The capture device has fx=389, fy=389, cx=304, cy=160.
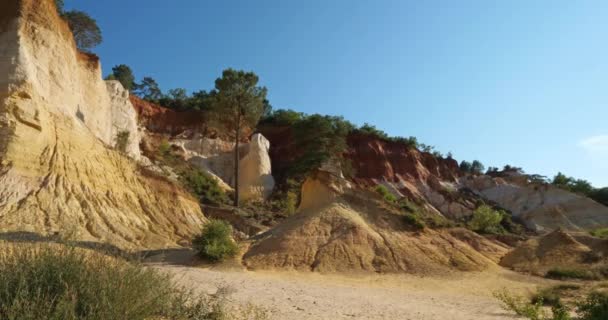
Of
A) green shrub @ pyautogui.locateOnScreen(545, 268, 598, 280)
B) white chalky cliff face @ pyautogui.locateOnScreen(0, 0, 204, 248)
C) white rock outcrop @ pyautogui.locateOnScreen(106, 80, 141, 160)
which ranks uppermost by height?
white rock outcrop @ pyautogui.locateOnScreen(106, 80, 141, 160)

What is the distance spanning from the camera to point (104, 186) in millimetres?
20969

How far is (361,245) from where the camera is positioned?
18469mm

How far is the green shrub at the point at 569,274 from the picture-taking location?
16297 millimetres

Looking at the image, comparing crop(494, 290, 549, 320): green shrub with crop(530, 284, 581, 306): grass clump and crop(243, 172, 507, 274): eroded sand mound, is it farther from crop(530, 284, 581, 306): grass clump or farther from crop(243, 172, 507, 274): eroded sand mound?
crop(243, 172, 507, 274): eroded sand mound

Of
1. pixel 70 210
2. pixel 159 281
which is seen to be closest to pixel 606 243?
pixel 159 281

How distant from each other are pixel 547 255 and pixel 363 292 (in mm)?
12273

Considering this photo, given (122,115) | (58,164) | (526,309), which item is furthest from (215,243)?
(122,115)

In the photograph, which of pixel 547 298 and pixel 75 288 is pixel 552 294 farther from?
pixel 75 288

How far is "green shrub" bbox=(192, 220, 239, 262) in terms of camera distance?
16.5 metres

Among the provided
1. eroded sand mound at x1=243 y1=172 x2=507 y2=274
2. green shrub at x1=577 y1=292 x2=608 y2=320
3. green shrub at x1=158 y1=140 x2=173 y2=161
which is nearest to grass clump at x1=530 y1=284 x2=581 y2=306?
green shrub at x1=577 y1=292 x2=608 y2=320

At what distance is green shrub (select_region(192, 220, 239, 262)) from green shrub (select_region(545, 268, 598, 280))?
13891 mm

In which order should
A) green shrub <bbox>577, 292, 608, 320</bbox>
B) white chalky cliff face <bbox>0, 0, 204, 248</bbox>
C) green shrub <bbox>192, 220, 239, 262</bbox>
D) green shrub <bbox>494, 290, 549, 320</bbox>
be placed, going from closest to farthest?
green shrub <bbox>494, 290, 549, 320</bbox> → green shrub <bbox>577, 292, 608, 320</bbox> → green shrub <bbox>192, 220, 239, 262</bbox> → white chalky cliff face <bbox>0, 0, 204, 248</bbox>

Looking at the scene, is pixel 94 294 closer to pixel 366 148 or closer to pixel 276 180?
pixel 276 180

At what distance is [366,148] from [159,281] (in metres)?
54.0
